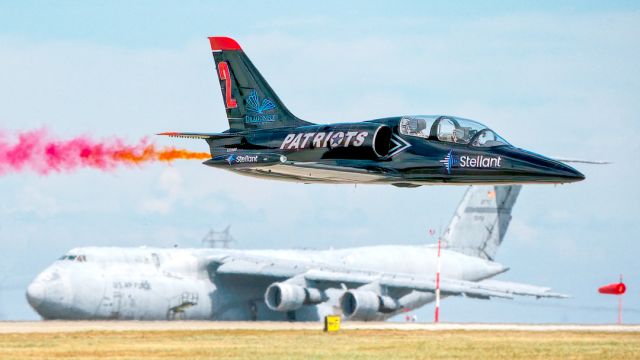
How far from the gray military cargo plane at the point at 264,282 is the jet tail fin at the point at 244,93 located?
15.6m

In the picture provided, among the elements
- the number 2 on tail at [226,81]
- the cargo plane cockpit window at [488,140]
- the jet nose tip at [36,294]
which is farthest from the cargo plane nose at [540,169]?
the jet nose tip at [36,294]

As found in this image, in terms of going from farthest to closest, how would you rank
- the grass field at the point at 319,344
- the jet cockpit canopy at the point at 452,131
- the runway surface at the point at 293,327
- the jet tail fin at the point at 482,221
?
the jet tail fin at the point at 482,221, the runway surface at the point at 293,327, the jet cockpit canopy at the point at 452,131, the grass field at the point at 319,344

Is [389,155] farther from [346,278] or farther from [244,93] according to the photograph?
[346,278]

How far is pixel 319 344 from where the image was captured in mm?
35219

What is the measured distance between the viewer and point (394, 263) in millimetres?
65062

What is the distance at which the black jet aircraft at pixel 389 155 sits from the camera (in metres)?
32.6

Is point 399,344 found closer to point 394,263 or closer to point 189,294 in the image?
point 189,294

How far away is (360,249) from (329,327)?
966 inches

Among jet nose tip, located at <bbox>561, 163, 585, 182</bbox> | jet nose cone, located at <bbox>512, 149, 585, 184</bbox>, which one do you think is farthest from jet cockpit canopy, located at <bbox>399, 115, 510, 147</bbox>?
jet nose tip, located at <bbox>561, 163, 585, 182</bbox>

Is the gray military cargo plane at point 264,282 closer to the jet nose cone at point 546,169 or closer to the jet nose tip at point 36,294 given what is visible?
the jet nose tip at point 36,294

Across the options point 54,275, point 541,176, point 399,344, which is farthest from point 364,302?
point 541,176

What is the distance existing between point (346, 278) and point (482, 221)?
13.3 metres

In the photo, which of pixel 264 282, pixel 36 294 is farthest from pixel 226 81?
pixel 264 282

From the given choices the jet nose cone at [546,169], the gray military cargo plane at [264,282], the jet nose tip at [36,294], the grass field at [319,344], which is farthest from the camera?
the gray military cargo plane at [264,282]
